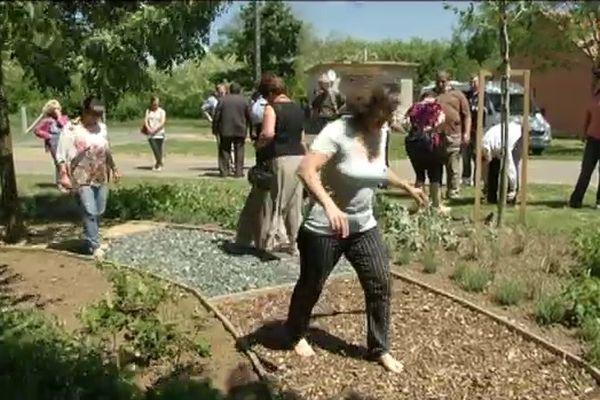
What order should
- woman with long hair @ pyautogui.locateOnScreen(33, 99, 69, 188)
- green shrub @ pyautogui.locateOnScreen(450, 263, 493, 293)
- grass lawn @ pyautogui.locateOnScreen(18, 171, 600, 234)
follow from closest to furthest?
green shrub @ pyautogui.locateOnScreen(450, 263, 493, 293)
grass lawn @ pyautogui.locateOnScreen(18, 171, 600, 234)
woman with long hair @ pyautogui.locateOnScreen(33, 99, 69, 188)

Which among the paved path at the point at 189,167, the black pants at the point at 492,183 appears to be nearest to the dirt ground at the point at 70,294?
the black pants at the point at 492,183

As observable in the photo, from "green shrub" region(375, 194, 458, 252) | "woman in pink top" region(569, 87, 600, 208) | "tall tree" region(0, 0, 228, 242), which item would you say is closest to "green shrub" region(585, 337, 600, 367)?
"green shrub" region(375, 194, 458, 252)

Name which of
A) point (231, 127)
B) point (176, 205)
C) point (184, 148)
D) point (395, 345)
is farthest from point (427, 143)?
point (184, 148)

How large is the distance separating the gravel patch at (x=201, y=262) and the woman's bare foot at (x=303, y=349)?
A: 1442 mm

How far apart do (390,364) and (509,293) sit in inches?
67.1

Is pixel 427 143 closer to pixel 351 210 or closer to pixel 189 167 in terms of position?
pixel 351 210

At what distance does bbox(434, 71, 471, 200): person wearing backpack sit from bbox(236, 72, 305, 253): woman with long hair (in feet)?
12.5

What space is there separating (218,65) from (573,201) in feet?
131

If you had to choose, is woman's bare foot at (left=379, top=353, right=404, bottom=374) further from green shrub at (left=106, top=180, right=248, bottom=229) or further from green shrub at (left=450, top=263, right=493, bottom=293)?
green shrub at (left=106, top=180, right=248, bottom=229)

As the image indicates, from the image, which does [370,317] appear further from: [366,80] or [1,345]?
[1,345]

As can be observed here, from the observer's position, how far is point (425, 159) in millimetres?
11562

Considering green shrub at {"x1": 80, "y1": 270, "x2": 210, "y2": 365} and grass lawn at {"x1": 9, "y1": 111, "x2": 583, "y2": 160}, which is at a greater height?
green shrub at {"x1": 80, "y1": 270, "x2": 210, "y2": 365}

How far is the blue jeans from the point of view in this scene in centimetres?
887

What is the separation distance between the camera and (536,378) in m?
6.08
